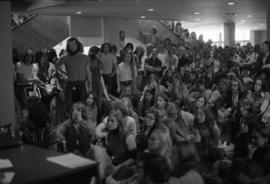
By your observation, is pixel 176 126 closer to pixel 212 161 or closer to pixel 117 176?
pixel 212 161

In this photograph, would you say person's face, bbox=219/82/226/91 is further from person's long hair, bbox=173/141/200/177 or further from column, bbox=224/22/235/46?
column, bbox=224/22/235/46

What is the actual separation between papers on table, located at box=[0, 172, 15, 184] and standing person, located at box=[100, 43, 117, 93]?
600cm

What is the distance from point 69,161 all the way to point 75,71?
3.97 metres

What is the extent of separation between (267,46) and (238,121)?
3.74 metres

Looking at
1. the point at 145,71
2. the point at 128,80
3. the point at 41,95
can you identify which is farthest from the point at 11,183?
the point at 145,71

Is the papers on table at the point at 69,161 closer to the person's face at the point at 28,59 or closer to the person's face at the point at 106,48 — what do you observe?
the person's face at the point at 28,59

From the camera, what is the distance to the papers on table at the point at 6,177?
9.32 feet

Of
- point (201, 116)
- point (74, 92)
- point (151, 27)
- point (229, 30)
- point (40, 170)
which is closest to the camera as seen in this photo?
point (40, 170)

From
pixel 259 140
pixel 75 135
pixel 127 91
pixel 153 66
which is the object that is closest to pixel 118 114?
pixel 75 135

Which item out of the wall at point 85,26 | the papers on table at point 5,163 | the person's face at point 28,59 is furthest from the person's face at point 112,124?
the wall at point 85,26

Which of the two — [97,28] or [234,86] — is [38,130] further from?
[97,28]

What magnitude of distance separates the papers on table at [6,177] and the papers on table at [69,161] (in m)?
0.40

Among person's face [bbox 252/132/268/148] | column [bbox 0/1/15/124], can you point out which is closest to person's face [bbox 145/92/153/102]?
column [bbox 0/1/15/124]

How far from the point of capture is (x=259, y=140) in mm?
4316
